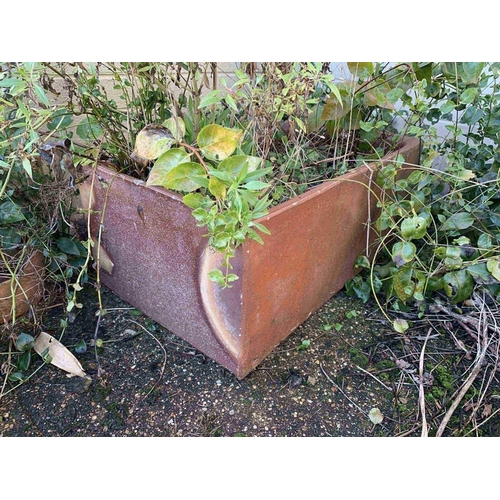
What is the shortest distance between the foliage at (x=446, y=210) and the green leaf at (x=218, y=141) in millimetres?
456

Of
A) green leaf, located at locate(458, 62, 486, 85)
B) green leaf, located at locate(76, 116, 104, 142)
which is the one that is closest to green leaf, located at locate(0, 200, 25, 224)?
green leaf, located at locate(76, 116, 104, 142)

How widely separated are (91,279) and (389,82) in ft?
3.38

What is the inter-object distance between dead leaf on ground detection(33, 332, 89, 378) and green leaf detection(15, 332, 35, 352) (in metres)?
0.03

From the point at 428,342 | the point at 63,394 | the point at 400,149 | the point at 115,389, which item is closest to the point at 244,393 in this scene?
the point at 115,389

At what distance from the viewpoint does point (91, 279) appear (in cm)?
137

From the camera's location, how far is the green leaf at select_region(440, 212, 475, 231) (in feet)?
3.88

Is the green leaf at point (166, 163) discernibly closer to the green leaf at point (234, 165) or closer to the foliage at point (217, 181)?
the foliage at point (217, 181)

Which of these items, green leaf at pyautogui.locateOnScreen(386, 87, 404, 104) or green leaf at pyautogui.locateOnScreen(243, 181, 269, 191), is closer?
green leaf at pyautogui.locateOnScreen(243, 181, 269, 191)

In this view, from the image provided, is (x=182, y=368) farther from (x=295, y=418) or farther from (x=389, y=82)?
(x=389, y=82)

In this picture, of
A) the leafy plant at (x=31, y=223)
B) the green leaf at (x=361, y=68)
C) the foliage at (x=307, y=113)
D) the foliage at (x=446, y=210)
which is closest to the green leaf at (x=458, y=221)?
the foliage at (x=446, y=210)

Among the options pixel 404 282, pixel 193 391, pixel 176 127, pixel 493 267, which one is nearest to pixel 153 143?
pixel 176 127

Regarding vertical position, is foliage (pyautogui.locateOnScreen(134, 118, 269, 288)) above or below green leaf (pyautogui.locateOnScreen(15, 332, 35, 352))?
above

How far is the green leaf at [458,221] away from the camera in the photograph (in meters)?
1.18

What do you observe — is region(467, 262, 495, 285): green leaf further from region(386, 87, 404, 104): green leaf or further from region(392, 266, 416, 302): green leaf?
region(386, 87, 404, 104): green leaf
